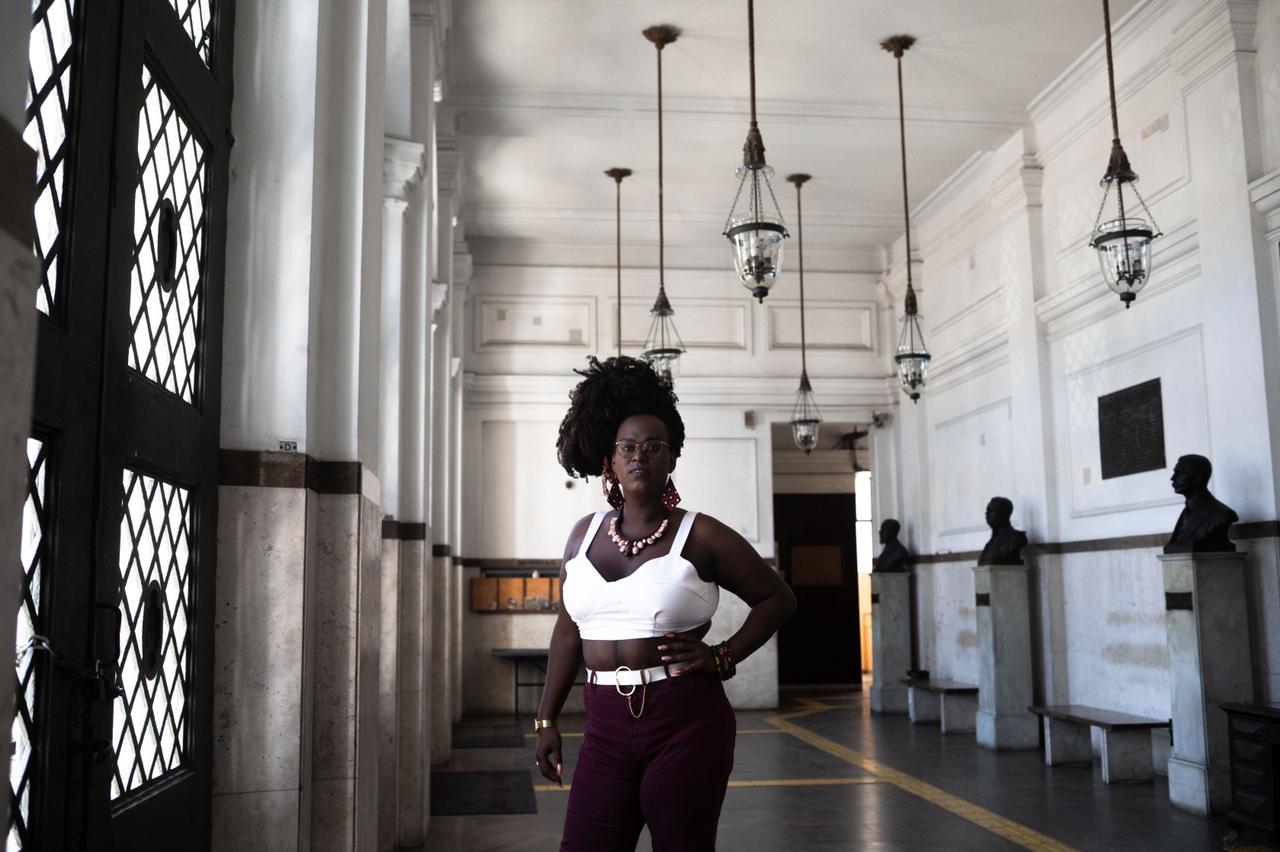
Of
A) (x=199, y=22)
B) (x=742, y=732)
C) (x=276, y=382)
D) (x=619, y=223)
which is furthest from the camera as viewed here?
(x=619, y=223)

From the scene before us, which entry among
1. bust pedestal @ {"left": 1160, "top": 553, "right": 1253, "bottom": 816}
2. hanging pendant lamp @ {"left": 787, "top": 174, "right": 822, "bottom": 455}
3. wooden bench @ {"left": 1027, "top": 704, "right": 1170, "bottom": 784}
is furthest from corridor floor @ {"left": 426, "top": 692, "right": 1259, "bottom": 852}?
hanging pendant lamp @ {"left": 787, "top": 174, "right": 822, "bottom": 455}

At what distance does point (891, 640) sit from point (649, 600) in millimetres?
10515

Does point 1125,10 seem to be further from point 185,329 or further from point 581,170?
point 185,329

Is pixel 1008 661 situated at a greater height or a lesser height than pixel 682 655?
lesser

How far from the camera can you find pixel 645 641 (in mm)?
2490

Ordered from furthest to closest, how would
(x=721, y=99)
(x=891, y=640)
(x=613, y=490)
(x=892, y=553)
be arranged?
(x=892, y=553)
(x=891, y=640)
(x=721, y=99)
(x=613, y=490)

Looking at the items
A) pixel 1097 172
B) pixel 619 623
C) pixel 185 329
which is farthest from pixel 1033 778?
pixel 185 329

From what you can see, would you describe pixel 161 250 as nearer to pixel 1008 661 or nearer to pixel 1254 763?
pixel 1254 763

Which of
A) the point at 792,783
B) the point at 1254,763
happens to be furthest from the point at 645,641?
the point at 792,783

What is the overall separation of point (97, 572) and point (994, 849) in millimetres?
5049

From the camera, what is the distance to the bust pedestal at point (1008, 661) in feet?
30.8

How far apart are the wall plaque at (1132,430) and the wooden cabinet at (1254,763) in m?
2.47

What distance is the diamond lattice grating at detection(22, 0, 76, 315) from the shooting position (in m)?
1.83

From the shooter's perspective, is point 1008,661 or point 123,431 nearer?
point 123,431
